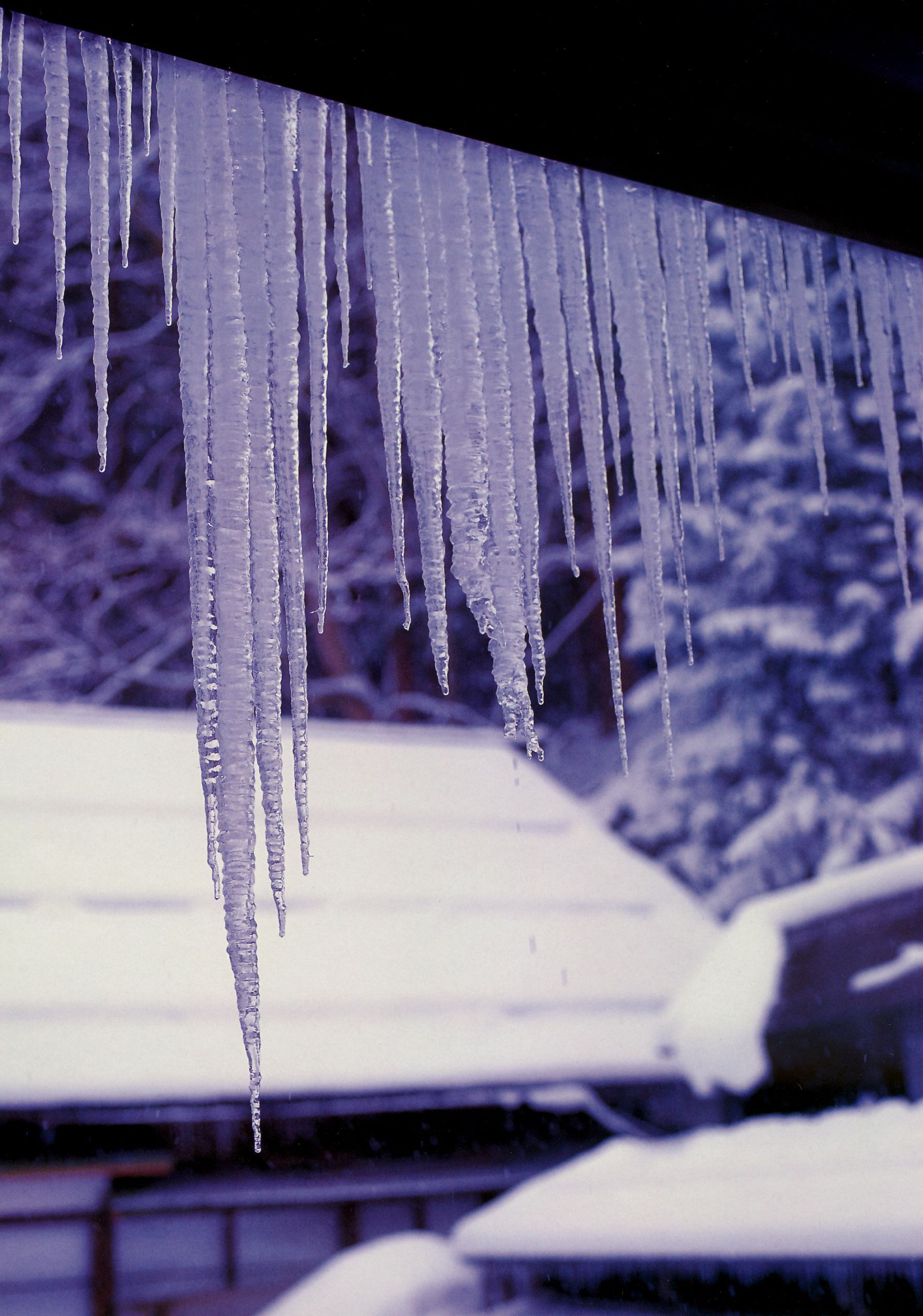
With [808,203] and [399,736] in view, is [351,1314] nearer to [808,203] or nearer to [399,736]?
[399,736]

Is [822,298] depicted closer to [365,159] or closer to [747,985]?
[365,159]

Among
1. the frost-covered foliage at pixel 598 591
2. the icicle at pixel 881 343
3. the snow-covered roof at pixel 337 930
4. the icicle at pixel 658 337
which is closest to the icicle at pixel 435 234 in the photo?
the icicle at pixel 658 337

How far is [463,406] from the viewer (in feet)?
3.85

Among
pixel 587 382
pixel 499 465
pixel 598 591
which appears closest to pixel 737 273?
pixel 587 382

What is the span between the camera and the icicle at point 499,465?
1140mm

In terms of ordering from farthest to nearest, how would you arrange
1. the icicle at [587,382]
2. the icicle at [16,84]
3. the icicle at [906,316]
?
the icicle at [906,316], the icicle at [587,382], the icicle at [16,84]

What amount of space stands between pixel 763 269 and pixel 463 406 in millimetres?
575

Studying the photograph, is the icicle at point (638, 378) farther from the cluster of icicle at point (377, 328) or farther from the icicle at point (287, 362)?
the icicle at point (287, 362)

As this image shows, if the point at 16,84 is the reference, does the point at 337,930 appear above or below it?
below

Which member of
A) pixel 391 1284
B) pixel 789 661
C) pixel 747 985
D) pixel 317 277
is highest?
pixel 789 661

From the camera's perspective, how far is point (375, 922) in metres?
4.02

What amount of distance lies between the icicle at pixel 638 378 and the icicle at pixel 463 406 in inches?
6.7

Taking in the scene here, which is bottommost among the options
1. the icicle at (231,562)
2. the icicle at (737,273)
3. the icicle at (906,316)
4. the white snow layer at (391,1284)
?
the white snow layer at (391,1284)

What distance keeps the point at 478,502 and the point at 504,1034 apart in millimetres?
2826
